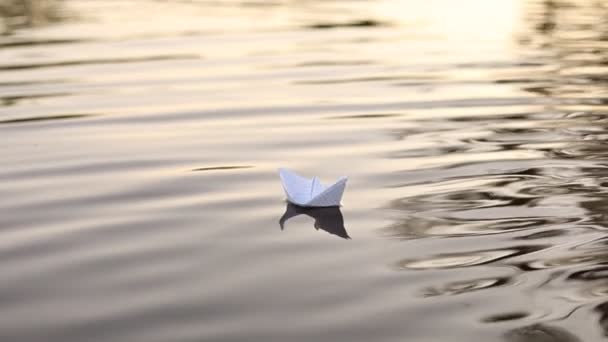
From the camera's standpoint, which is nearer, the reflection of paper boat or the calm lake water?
the calm lake water

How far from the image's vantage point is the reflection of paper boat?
3.85 meters

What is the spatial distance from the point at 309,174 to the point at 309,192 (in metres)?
0.53

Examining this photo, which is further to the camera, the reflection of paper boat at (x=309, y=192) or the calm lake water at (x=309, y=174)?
the reflection of paper boat at (x=309, y=192)

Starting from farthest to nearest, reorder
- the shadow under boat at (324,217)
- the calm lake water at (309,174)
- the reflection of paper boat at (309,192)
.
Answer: the reflection of paper boat at (309,192), the shadow under boat at (324,217), the calm lake water at (309,174)

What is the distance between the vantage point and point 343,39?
8.88 metres

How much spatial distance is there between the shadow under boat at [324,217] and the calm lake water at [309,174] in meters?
0.01

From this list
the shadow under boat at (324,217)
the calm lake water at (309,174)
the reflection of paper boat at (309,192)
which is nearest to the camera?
the calm lake water at (309,174)

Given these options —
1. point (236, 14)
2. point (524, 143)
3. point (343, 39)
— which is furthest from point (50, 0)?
point (524, 143)

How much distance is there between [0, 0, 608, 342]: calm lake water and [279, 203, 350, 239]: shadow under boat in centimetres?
1

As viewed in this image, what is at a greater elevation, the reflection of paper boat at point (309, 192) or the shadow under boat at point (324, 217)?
the reflection of paper boat at point (309, 192)

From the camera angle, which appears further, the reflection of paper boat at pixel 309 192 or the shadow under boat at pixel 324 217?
the reflection of paper boat at pixel 309 192

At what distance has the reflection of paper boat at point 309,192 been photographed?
3.85 meters

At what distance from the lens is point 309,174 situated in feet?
14.6

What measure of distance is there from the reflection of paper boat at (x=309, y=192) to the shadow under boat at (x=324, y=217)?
22mm
